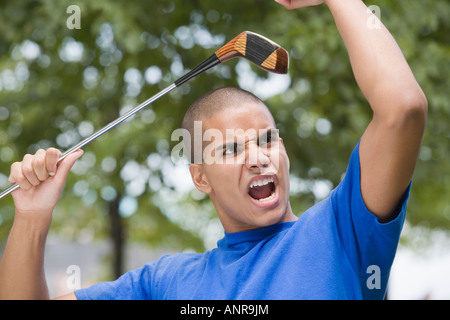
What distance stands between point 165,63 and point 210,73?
0.45 meters

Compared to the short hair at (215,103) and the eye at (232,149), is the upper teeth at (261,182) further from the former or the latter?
the short hair at (215,103)

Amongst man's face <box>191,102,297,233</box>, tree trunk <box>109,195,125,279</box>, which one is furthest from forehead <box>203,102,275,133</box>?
tree trunk <box>109,195,125,279</box>

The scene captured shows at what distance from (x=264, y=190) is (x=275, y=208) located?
0.10m

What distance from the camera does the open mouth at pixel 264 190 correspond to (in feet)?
5.98

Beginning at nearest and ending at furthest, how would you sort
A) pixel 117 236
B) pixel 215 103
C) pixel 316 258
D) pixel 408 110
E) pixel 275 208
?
pixel 408 110 < pixel 316 258 < pixel 275 208 < pixel 215 103 < pixel 117 236

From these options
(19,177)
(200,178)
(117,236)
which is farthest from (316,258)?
(117,236)

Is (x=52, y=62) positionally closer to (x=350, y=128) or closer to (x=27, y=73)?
(x=27, y=73)

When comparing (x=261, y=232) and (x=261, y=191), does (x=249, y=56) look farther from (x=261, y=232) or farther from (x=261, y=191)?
(x=261, y=232)

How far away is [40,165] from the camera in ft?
6.04

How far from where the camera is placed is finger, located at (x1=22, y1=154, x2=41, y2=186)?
184 centimetres

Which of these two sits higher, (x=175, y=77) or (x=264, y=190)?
(x=175, y=77)

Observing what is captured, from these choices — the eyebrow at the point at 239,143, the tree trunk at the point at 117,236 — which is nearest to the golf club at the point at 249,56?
the eyebrow at the point at 239,143

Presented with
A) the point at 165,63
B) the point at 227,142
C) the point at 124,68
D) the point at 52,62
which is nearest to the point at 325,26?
the point at 165,63

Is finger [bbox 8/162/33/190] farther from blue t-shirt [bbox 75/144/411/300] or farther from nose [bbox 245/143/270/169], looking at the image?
nose [bbox 245/143/270/169]
